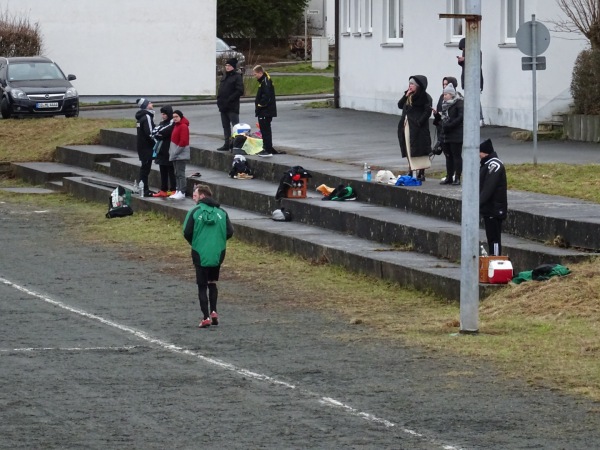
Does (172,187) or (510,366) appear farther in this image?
(172,187)

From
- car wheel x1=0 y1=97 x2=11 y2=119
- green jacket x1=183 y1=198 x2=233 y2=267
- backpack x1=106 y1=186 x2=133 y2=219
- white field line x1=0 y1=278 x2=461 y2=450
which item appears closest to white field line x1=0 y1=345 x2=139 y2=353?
white field line x1=0 y1=278 x2=461 y2=450

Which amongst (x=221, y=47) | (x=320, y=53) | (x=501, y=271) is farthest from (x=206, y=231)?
(x=320, y=53)

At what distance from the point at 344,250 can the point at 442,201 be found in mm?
1907

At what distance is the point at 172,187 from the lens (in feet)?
89.8

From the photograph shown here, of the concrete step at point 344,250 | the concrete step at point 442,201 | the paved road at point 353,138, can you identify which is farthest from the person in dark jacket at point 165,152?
the paved road at point 353,138

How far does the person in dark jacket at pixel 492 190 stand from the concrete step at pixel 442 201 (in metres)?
1.04

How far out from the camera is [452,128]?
22000 mm

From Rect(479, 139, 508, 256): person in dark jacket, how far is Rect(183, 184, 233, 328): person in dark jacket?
3258 mm

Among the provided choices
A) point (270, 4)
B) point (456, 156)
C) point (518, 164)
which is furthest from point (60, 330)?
point (270, 4)

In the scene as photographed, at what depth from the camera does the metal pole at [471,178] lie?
14.7 metres

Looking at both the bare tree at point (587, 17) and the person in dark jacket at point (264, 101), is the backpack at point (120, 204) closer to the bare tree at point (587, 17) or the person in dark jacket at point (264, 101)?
the person in dark jacket at point (264, 101)

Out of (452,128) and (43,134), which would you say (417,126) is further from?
(43,134)

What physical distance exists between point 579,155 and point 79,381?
15.6 m

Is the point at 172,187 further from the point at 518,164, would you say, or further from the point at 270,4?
the point at 270,4
